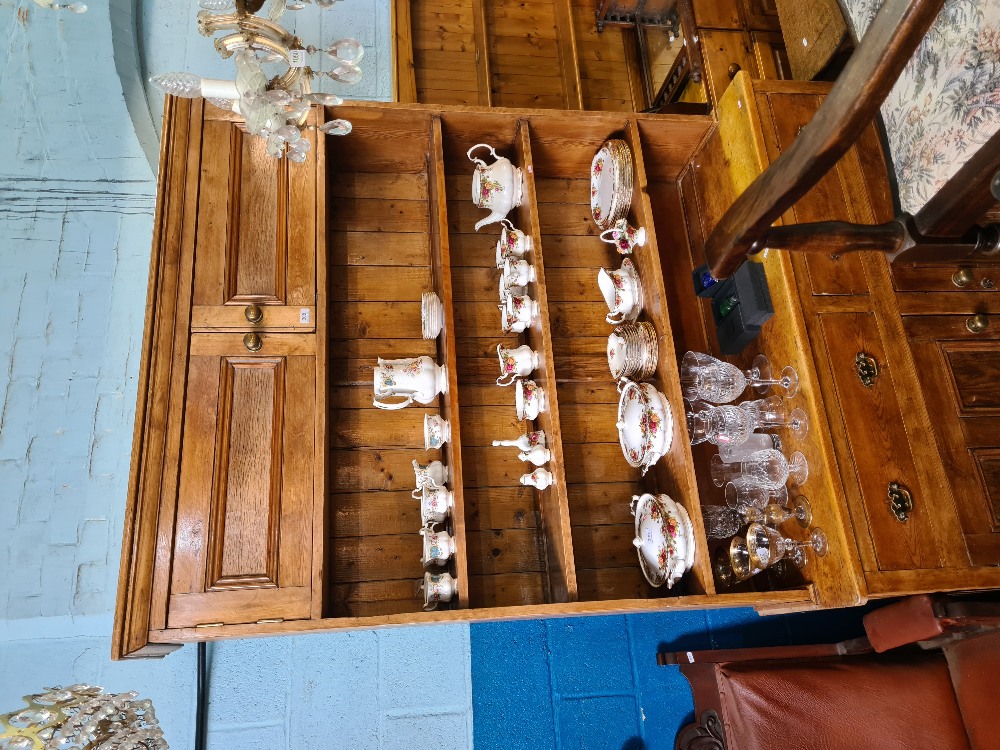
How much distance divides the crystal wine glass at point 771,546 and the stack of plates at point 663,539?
145 mm

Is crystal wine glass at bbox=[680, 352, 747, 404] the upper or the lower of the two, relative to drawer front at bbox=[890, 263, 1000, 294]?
lower

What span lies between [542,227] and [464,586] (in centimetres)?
114

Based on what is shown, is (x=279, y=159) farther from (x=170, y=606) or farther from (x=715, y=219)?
(x=715, y=219)

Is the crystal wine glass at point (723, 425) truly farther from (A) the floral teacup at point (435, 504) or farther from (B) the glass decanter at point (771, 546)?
(A) the floral teacup at point (435, 504)

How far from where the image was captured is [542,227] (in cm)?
205

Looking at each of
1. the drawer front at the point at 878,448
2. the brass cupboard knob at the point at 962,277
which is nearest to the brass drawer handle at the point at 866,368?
the drawer front at the point at 878,448

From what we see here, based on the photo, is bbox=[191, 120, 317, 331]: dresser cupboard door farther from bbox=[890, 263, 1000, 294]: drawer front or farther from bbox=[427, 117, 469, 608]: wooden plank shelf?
bbox=[890, 263, 1000, 294]: drawer front

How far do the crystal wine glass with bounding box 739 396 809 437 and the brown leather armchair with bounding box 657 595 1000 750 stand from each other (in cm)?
52

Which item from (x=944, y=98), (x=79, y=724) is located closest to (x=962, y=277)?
(x=944, y=98)

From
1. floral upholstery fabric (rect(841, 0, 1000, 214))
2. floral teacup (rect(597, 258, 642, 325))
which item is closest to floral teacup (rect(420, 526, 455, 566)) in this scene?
floral teacup (rect(597, 258, 642, 325))

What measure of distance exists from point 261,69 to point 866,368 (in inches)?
57.9

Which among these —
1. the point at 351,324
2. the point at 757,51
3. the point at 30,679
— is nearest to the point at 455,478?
the point at 351,324

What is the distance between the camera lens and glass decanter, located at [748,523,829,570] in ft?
5.03

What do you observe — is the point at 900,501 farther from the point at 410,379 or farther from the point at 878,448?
the point at 410,379
